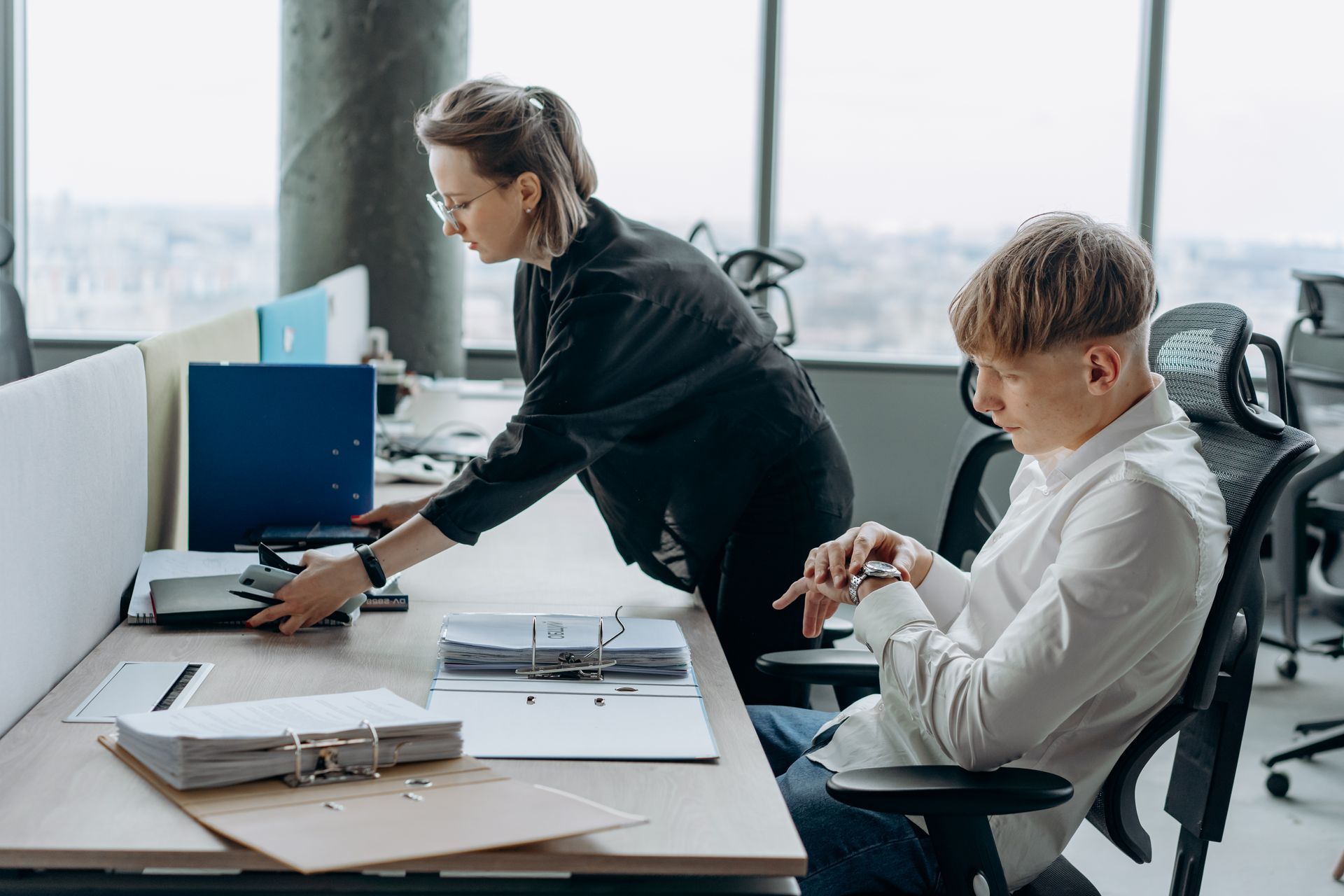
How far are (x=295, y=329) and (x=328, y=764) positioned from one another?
1.79 meters

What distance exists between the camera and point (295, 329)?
8.85 ft

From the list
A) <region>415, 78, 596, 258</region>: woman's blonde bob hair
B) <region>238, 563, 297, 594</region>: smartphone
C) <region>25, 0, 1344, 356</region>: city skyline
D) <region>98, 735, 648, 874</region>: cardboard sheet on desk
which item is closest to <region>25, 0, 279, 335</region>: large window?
<region>25, 0, 1344, 356</region>: city skyline

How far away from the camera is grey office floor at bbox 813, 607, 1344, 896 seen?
243 centimetres

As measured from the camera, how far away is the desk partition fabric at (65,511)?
124 centimetres

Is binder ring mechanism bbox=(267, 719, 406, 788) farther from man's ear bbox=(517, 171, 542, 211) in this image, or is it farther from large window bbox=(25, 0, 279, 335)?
large window bbox=(25, 0, 279, 335)

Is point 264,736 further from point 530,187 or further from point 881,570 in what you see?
point 530,187

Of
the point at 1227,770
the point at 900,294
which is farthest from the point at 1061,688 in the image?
the point at 900,294

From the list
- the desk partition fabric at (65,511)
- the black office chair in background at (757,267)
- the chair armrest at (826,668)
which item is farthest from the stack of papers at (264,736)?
the black office chair in background at (757,267)

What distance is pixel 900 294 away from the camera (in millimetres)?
4941

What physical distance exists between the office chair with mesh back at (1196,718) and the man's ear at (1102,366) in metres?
0.21

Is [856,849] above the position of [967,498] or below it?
below

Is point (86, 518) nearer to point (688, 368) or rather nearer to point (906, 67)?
point (688, 368)

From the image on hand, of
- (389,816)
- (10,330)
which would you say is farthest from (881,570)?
(10,330)

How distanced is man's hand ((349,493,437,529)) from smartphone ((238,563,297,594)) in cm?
37
